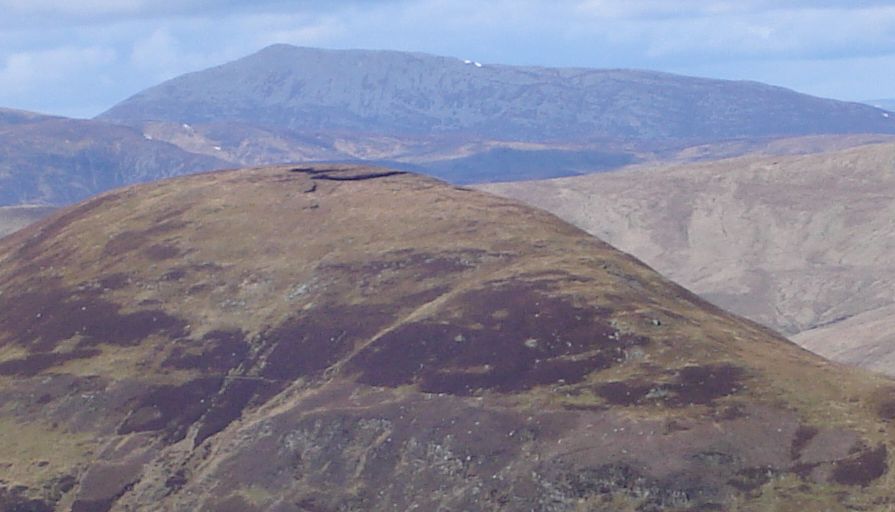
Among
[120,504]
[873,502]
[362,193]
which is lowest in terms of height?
[120,504]

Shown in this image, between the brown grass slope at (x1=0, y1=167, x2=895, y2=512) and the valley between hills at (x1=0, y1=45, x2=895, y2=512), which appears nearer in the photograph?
the valley between hills at (x1=0, y1=45, x2=895, y2=512)

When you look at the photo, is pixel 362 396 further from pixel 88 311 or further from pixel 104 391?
pixel 88 311

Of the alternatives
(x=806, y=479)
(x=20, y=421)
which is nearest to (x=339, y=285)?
(x=20, y=421)

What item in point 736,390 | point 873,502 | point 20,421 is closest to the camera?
point 873,502

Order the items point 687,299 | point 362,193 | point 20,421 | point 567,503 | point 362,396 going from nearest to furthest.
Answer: point 567,503 → point 362,396 → point 20,421 → point 687,299 → point 362,193

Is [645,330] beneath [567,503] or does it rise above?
above

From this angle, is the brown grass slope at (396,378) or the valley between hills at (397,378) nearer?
the valley between hills at (397,378)

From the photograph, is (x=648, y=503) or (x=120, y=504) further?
(x=120, y=504)

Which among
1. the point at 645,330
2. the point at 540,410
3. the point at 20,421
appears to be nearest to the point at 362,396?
the point at 540,410
